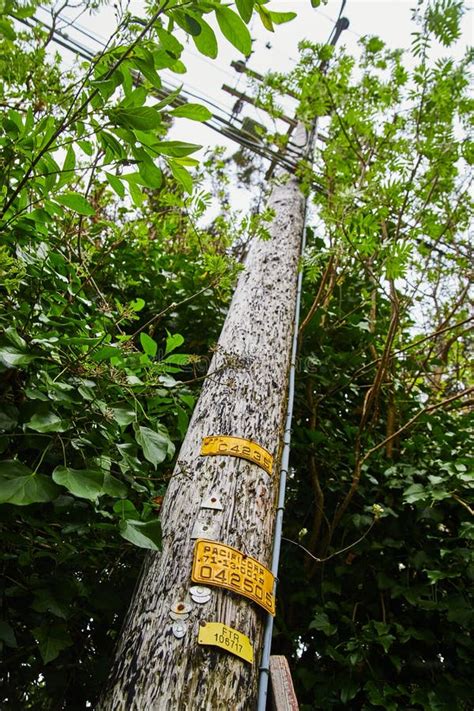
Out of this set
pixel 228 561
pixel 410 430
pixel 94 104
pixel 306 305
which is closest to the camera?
pixel 94 104

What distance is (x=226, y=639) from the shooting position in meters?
1.16

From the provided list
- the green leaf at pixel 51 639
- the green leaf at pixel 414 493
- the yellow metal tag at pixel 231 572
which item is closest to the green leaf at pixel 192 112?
the yellow metal tag at pixel 231 572

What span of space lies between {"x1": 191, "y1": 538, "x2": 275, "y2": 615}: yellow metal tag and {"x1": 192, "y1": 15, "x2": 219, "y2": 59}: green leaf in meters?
1.07

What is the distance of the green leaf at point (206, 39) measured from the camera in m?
0.91

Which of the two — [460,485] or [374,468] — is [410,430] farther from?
[460,485]

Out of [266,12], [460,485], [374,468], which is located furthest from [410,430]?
[266,12]

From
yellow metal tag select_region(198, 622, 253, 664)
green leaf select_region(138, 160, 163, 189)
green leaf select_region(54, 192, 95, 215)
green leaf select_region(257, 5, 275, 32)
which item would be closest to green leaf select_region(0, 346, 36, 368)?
green leaf select_region(54, 192, 95, 215)

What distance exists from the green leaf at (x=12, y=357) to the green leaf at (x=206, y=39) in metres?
0.72

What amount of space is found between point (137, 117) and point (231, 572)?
1.03 m

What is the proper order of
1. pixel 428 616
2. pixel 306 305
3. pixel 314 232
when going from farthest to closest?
pixel 314 232 → pixel 306 305 → pixel 428 616

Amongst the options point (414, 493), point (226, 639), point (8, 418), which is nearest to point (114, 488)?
point (8, 418)

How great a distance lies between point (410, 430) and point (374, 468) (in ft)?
1.34

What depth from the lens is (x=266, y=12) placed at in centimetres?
93

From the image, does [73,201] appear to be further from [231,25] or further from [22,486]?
[22,486]
